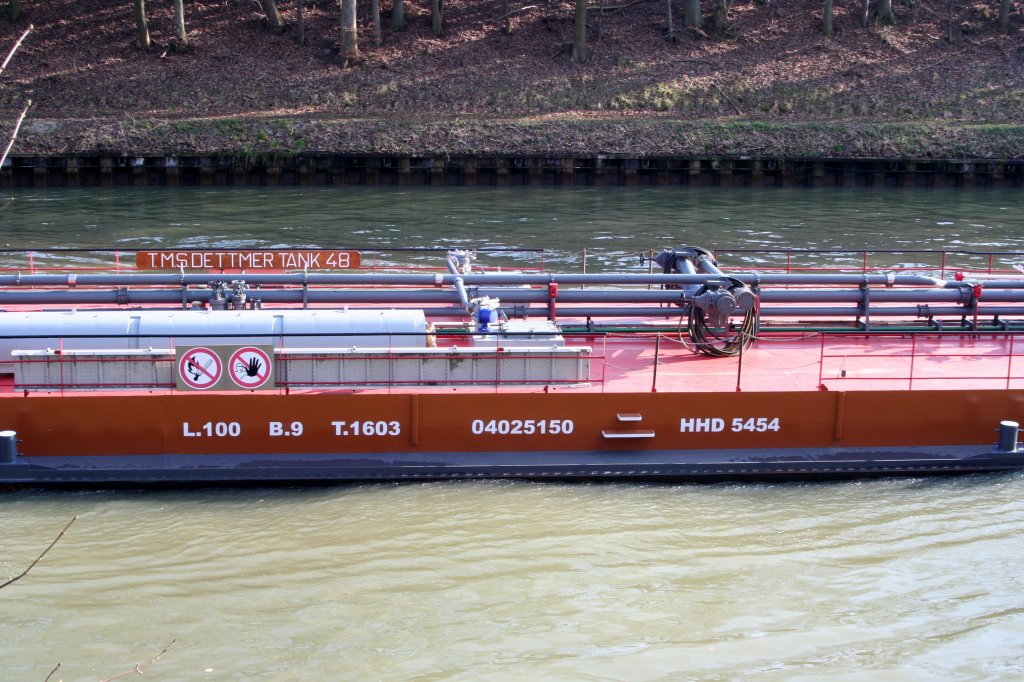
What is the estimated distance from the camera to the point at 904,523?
15156 mm

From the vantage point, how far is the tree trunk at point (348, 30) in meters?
53.8

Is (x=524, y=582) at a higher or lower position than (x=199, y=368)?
lower

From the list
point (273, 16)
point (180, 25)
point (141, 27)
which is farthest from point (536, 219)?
point (141, 27)

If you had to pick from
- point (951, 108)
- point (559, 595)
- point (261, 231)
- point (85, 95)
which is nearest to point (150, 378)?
point (559, 595)

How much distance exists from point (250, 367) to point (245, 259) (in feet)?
21.8

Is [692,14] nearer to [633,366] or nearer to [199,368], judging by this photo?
[633,366]

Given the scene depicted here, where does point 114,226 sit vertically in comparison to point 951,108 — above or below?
below

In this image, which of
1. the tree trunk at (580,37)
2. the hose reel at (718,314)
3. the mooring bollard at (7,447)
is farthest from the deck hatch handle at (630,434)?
the tree trunk at (580,37)

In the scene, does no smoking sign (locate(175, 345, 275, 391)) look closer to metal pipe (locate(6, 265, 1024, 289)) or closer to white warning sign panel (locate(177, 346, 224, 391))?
white warning sign panel (locate(177, 346, 224, 391))

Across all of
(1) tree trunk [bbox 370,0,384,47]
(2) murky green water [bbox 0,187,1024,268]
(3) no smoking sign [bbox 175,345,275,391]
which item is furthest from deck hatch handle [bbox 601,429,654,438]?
(1) tree trunk [bbox 370,0,384,47]

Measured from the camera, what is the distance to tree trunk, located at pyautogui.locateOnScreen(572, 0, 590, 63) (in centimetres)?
5475

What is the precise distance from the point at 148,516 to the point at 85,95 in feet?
137

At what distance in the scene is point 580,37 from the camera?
55562mm

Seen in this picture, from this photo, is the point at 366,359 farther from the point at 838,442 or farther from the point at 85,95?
the point at 85,95
